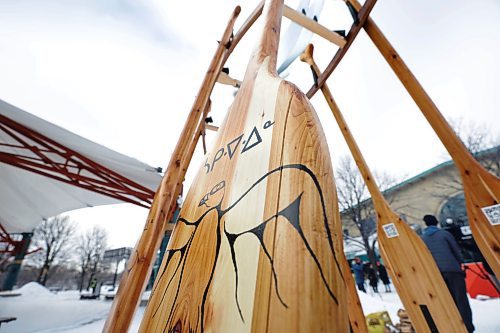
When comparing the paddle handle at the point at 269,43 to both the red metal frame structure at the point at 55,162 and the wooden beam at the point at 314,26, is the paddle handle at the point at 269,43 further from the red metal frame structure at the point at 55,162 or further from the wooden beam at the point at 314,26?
the red metal frame structure at the point at 55,162

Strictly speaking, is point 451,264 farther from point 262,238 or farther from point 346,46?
point 262,238

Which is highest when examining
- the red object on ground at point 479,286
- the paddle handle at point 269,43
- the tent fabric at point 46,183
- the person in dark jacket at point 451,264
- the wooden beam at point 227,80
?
the tent fabric at point 46,183

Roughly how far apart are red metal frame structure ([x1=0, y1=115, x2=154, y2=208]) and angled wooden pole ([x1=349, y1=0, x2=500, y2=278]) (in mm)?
2887

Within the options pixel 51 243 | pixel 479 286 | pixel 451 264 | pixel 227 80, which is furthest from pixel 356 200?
pixel 51 243

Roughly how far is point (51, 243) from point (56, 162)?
20771mm

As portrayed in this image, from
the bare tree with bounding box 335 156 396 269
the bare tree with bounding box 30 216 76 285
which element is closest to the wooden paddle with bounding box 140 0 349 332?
the bare tree with bounding box 335 156 396 269

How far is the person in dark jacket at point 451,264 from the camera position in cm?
173

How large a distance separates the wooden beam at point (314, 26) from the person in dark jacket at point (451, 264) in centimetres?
210

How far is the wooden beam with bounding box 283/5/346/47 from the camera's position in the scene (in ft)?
4.02

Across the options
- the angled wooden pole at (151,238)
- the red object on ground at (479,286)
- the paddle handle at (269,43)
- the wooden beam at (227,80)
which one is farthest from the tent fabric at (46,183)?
the red object on ground at (479,286)

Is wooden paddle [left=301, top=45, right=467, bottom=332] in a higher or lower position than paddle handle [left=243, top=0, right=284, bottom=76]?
lower

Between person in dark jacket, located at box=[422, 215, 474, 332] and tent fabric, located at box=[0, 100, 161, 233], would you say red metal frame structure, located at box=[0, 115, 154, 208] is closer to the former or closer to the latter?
tent fabric, located at box=[0, 100, 161, 233]

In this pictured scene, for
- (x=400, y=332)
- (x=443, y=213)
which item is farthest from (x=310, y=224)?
(x=443, y=213)

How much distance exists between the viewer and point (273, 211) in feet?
0.99
